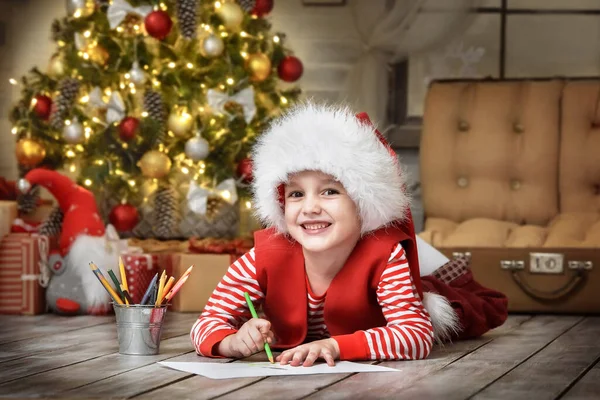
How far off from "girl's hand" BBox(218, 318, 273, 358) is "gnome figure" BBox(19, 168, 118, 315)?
1.28 meters

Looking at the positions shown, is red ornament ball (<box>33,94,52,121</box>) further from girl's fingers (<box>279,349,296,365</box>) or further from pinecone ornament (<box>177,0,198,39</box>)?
girl's fingers (<box>279,349,296,365</box>)

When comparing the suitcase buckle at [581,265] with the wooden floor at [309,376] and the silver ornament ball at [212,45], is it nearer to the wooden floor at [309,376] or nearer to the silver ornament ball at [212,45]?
the wooden floor at [309,376]

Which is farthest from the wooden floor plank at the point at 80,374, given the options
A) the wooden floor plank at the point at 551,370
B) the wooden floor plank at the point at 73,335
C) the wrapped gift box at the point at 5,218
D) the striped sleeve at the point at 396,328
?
the wrapped gift box at the point at 5,218

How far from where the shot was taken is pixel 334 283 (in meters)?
2.25

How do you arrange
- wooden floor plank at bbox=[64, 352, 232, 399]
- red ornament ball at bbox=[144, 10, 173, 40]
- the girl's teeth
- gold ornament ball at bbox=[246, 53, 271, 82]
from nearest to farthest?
wooden floor plank at bbox=[64, 352, 232, 399], the girl's teeth, red ornament ball at bbox=[144, 10, 173, 40], gold ornament ball at bbox=[246, 53, 271, 82]

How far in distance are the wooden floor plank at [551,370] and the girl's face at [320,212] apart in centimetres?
44

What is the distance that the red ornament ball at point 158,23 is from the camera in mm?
4113

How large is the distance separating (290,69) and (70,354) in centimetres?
219

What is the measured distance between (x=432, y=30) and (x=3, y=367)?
2924 mm

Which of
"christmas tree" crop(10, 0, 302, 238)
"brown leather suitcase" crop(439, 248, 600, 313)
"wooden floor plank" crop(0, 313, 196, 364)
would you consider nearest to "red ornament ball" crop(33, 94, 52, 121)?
"christmas tree" crop(10, 0, 302, 238)

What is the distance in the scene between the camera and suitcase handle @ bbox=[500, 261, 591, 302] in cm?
351

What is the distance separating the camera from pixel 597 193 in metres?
3.97

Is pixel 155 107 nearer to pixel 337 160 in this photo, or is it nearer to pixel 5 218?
pixel 5 218

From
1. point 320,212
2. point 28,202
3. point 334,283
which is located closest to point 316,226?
point 320,212
